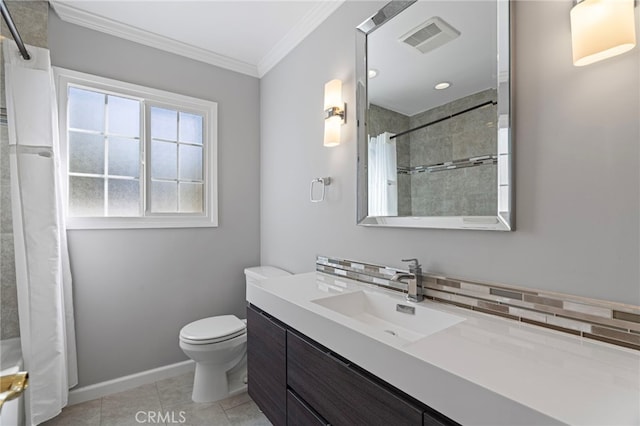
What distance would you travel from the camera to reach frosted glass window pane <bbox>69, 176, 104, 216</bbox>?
212 centimetres

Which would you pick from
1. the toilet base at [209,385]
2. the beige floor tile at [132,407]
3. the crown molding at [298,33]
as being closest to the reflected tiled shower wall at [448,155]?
the crown molding at [298,33]

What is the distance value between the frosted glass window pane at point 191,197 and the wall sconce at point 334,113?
4.44 ft

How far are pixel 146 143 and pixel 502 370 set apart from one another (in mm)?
2590

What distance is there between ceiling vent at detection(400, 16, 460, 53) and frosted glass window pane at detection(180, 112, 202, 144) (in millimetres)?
1832

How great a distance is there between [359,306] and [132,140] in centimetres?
210

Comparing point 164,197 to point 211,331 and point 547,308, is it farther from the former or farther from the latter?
point 547,308

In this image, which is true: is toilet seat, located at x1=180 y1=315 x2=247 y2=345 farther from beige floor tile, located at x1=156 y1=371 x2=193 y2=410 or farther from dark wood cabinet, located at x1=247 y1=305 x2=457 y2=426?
beige floor tile, located at x1=156 y1=371 x2=193 y2=410

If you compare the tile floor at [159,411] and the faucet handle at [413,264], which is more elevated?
the faucet handle at [413,264]

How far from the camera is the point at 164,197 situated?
2.46 metres

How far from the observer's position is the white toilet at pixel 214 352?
1.93m

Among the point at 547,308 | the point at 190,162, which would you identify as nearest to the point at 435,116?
the point at 547,308

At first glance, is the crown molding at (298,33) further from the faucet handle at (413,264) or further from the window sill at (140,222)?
the faucet handle at (413,264)

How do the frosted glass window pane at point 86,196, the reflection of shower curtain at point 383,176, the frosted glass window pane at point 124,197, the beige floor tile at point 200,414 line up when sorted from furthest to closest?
the frosted glass window pane at point 124,197
the frosted glass window pane at point 86,196
the beige floor tile at point 200,414
the reflection of shower curtain at point 383,176

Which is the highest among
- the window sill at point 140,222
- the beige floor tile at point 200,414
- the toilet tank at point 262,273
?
the window sill at point 140,222
